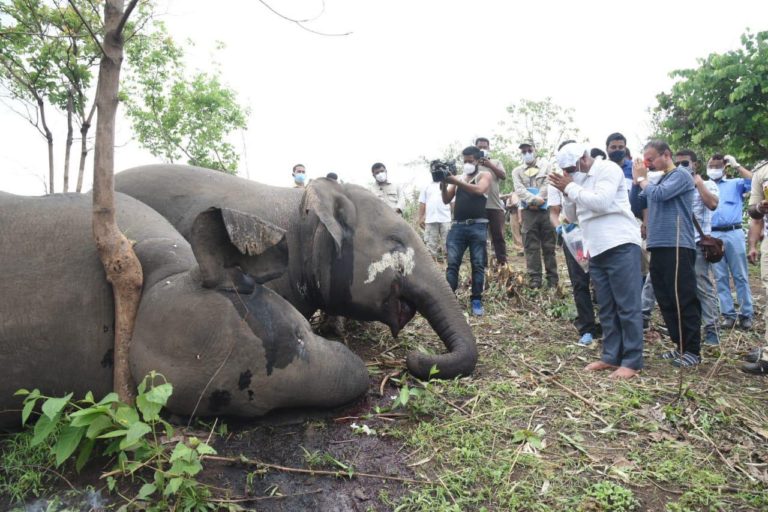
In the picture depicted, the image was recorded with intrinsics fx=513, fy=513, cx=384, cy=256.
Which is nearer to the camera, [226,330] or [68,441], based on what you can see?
[68,441]

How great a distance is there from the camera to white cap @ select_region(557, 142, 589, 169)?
4508mm

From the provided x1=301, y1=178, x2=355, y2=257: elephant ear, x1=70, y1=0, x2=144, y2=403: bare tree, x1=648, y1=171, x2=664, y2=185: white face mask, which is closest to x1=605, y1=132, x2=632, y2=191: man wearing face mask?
x1=648, y1=171, x2=664, y2=185: white face mask

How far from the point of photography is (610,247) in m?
4.35

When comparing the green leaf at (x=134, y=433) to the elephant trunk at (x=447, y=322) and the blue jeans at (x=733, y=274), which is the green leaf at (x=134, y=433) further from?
the blue jeans at (x=733, y=274)

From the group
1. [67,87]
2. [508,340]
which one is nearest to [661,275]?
[508,340]

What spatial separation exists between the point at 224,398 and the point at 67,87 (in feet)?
41.2

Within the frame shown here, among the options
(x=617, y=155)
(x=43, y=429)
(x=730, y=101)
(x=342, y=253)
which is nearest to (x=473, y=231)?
(x=617, y=155)

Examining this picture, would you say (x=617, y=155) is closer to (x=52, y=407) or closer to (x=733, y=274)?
Answer: (x=733, y=274)

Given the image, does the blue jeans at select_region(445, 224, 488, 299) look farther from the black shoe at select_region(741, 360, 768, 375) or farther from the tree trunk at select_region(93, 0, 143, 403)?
the tree trunk at select_region(93, 0, 143, 403)

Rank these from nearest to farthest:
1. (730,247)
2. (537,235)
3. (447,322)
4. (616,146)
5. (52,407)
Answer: (52,407), (447,322), (616,146), (730,247), (537,235)

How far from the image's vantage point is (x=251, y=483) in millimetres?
2521

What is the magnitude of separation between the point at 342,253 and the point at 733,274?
5412 mm

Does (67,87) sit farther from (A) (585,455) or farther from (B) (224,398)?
(A) (585,455)

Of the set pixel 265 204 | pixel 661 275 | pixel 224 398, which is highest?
pixel 265 204
